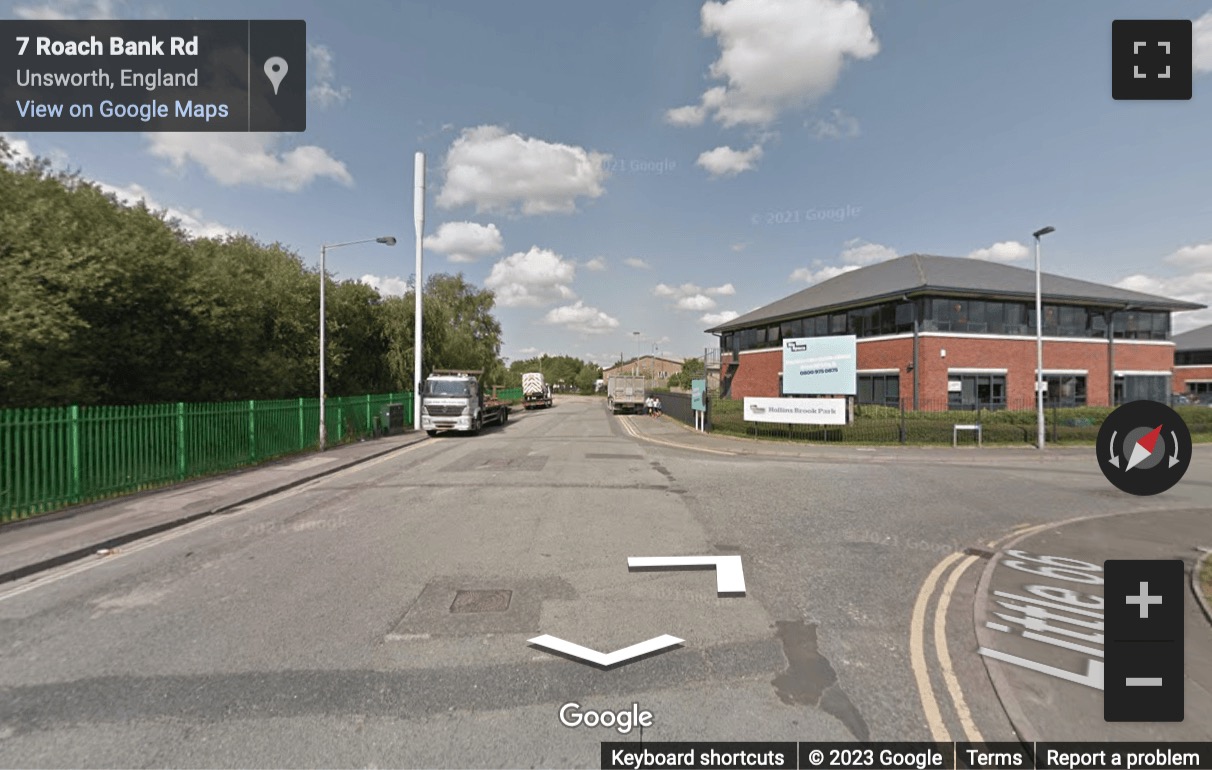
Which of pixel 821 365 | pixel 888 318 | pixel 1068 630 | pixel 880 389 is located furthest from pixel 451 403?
pixel 888 318

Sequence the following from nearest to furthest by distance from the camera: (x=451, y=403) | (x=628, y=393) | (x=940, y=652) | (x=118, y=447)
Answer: (x=940, y=652) < (x=118, y=447) < (x=451, y=403) < (x=628, y=393)

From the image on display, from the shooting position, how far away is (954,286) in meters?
24.9

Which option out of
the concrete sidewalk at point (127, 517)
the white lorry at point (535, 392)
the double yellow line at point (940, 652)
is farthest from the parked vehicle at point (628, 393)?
the double yellow line at point (940, 652)

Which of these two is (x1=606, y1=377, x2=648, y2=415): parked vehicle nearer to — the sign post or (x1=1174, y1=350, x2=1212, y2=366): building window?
the sign post

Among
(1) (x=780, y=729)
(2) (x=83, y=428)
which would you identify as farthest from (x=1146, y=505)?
(2) (x=83, y=428)

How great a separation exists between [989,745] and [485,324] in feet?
182

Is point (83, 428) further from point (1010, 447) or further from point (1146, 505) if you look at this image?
point (1010, 447)

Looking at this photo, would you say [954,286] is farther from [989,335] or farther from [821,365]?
[821,365]

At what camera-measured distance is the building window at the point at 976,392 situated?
25.1 meters

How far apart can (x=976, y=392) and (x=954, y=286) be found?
18.7ft

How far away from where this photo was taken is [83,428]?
845cm

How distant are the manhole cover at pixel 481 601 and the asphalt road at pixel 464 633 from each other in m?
0.05

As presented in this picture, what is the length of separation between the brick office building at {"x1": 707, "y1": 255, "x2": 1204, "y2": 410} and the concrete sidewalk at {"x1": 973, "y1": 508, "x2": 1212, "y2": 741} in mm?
18830

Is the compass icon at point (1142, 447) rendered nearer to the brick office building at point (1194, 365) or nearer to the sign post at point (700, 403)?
the sign post at point (700, 403)
